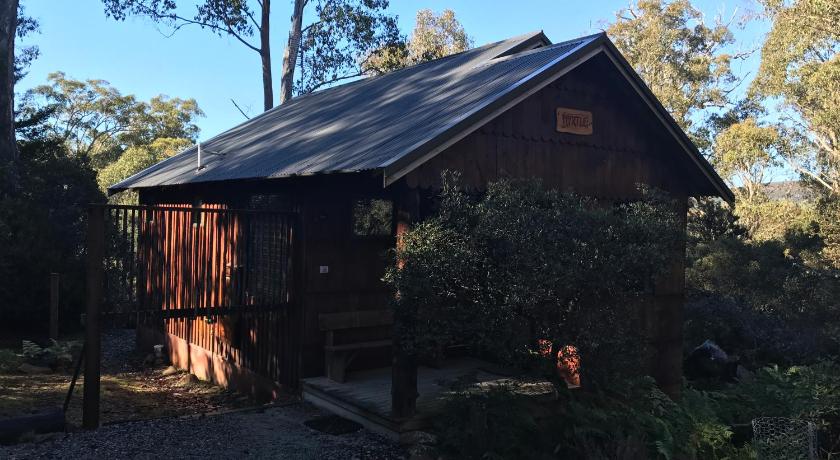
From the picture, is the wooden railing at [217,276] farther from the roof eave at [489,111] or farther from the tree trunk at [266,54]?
the tree trunk at [266,54]

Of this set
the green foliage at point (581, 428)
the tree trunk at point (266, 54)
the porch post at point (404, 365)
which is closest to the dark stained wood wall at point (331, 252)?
the porch post at point (404, 365)

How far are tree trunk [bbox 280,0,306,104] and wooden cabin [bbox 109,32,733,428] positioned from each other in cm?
1624

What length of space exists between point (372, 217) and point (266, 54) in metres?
19.8

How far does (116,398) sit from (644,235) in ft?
26.9

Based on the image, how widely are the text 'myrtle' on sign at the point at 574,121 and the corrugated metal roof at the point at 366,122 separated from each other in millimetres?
754

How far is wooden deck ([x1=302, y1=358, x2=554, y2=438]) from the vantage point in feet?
23.7

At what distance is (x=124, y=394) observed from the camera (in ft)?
33.9

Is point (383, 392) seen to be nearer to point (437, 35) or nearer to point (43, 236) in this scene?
point (43, 236)

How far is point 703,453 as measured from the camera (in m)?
7.51

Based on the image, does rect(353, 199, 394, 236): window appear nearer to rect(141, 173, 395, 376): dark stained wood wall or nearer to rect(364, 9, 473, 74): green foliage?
rect(141, 173, 395, 376): dark stained wood wall

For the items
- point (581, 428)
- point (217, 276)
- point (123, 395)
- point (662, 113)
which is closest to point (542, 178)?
point (662, 113)

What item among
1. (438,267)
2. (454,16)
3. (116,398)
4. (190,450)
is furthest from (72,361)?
(454,16)

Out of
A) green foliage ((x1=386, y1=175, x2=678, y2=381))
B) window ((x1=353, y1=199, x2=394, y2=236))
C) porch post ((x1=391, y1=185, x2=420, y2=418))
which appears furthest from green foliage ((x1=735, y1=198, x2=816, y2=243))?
porch post ((x1=391, y1=185, x2=420, y2=418))

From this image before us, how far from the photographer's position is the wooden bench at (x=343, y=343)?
8.81m
